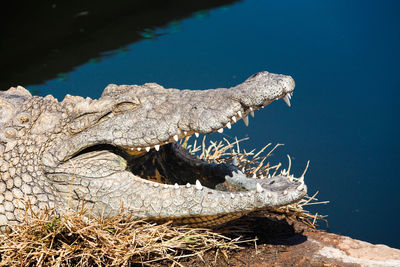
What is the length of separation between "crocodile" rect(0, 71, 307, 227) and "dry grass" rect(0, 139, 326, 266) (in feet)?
0.21

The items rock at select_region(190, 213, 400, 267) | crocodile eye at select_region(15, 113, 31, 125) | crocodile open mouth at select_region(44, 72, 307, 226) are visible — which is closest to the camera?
crocodile open mouth at select_region(44, 72, 307, 226)

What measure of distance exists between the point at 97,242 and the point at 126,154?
450 mm

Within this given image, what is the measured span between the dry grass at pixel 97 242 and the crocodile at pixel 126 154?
0.06 m

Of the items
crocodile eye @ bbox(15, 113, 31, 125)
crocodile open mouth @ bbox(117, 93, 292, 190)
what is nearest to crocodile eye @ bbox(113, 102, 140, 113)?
crocodile open mouth @ bbox(117, 93, 292, 190)

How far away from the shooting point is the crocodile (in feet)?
5.89

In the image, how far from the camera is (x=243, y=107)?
5.83ft

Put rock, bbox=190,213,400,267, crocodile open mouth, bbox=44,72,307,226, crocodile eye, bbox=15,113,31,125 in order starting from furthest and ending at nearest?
crocodile eye, bbox=15,113,31,125, rock, bbox=190,213,400,267, crocodile open mouth, bbox=44,72,307,226

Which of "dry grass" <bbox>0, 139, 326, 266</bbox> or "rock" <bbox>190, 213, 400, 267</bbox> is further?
"rock" <bbox>190, 213, 400, 267</bbox>

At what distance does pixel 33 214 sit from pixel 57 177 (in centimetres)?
20

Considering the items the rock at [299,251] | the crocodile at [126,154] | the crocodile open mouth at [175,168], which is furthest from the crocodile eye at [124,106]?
the rock at [299,251]

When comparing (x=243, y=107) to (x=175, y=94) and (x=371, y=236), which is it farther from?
(x=371, y=236)

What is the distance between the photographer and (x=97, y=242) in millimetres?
1872

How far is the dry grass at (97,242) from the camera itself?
1.84 metres

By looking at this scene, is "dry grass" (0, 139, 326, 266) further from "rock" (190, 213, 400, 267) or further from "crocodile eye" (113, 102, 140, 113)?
"crocodile eye" (113, 102, 140, 113)
